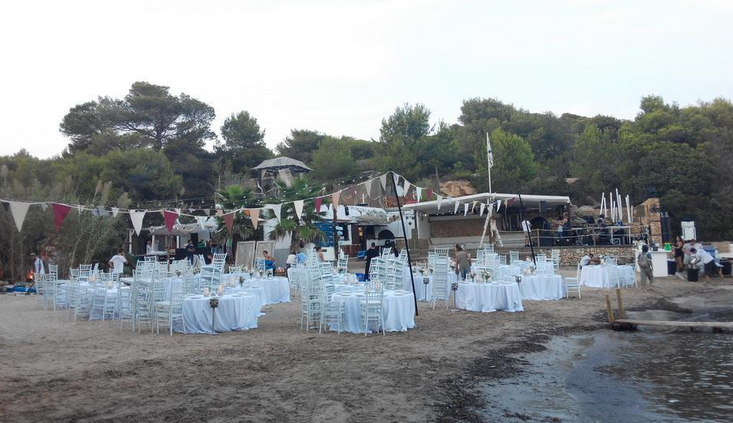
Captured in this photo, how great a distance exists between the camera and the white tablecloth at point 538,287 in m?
12.7

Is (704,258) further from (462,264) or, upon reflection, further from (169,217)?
(169,217)

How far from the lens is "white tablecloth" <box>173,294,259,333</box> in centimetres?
873

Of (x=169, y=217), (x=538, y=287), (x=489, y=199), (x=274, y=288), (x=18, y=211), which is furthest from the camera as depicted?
(x=489, y=199)

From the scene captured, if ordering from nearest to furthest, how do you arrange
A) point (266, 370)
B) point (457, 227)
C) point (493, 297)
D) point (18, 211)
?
point (266, 370), point (18, 211), point (493, 297), point (457, 227)

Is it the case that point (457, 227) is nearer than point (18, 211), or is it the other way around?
point (18, 211)

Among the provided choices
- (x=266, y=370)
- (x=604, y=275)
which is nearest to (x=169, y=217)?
(x=266, y=370)

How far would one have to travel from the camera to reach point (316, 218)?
2327 centimetres

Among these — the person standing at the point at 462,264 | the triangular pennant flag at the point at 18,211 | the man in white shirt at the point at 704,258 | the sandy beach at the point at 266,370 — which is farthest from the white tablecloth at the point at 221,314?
the man in white shirt at the point at 704,258

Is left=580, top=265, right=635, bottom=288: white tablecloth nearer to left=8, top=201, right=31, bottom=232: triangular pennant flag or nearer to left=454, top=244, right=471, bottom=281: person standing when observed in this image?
left=454, top=244, right=471, bottom=281: person standing

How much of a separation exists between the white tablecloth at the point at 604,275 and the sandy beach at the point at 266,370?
5941 mm

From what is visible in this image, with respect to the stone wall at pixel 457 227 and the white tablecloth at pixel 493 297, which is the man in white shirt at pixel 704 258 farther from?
the stone wall at pixel 457 227

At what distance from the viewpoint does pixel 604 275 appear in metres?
15.5

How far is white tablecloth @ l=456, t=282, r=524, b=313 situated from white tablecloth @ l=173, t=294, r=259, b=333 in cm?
435

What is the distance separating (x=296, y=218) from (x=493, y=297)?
13374 millimetres
